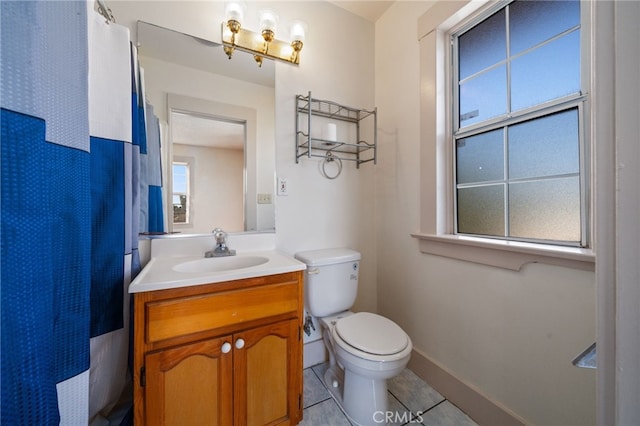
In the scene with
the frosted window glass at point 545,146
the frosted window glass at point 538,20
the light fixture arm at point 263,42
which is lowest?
the frosted window glass at point 545,146

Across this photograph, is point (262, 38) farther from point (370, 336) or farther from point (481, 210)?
point (370, 336)

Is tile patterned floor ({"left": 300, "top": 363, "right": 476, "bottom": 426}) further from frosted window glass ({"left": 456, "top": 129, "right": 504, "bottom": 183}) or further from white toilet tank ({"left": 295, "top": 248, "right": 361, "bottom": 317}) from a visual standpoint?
frosted window glass ({"left": 456, "top": 129, "right": 504, "bottom": 183})

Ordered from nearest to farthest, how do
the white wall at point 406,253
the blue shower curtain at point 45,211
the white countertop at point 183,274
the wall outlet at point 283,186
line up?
the blue shower curtain at point 45,211, the white countertop at point 183,274, the white wall at point 406,253, the wall outlet at point 283,186

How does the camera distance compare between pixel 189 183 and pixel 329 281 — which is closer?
pixel 189 183

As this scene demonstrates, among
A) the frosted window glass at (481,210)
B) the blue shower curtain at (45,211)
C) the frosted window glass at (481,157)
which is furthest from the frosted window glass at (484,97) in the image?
the blue shower curtain at (45,211)

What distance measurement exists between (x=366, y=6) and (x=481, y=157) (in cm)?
134

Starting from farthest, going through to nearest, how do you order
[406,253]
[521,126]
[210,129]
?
[406,253] < [210,129] < [521,126]

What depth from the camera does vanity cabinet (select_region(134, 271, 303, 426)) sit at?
87 centimetres

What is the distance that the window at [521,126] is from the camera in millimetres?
1015

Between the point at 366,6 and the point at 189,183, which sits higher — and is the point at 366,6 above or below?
above

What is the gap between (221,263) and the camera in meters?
1.30

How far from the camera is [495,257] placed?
3.77 ft

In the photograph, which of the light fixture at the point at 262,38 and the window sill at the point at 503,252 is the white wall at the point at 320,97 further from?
the window sill at the point at 503,252

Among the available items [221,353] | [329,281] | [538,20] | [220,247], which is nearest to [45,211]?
[221,353]
